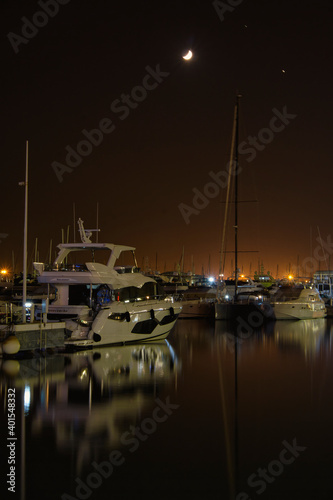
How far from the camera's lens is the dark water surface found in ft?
24.7

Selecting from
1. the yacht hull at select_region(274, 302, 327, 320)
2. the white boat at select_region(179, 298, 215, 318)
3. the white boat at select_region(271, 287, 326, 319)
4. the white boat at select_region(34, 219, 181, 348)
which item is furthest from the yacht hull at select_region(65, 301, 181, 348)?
the white boat at select_region(271, 287, 326, 319)

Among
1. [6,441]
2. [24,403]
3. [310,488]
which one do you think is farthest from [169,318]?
[310,488]

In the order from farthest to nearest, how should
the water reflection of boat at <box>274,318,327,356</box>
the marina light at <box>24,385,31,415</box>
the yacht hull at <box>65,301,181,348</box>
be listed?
the water reflection of boat at <box>274,318,327,356</box> < the yacht hull at <box>65,301,181,348</box> < the marina light at <box>24,385,31,415</box>

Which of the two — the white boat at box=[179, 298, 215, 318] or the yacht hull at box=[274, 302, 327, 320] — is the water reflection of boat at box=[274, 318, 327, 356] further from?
the white boat at box=[179, 298, 215, 318]

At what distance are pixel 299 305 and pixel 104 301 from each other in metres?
21.4

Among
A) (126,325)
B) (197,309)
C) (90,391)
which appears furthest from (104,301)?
(197,309)

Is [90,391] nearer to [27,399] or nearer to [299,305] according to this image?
[27,399]

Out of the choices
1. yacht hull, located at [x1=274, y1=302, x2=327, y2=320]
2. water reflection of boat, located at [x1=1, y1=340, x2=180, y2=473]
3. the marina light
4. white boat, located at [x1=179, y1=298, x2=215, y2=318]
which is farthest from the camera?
white boat, located at [x1=179, y1=298, x2=215, y2=318]

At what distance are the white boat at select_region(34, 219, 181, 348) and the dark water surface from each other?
4.69 ft

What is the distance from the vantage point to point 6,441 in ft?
30.4

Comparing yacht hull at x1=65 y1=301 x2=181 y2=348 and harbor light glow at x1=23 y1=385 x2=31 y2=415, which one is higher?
yacht hull at x1=65 y1=301 x2=181 y2=348

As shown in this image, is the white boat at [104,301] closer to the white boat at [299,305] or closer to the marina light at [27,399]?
the marina light at [27,399]

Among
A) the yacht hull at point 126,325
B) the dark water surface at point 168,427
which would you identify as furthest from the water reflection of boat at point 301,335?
the yacht hull at point 126,325

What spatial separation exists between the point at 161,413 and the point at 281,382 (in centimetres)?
519
